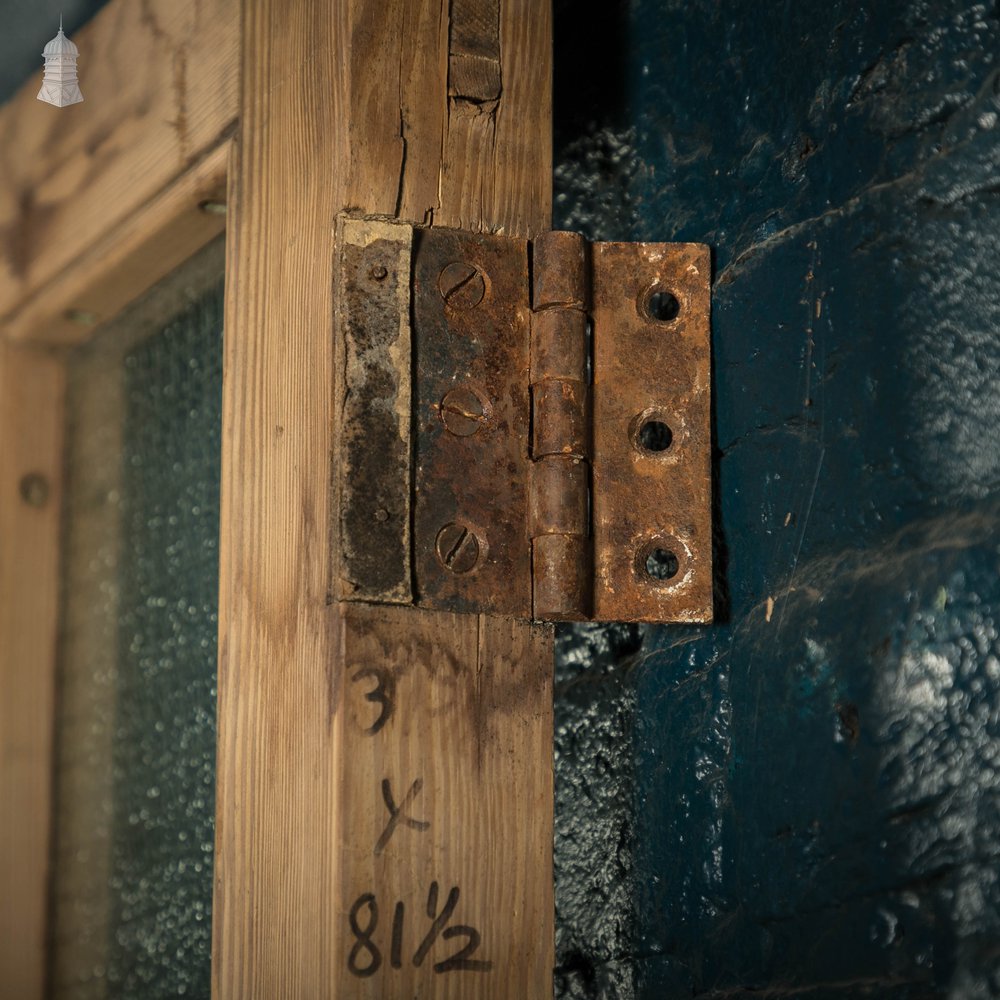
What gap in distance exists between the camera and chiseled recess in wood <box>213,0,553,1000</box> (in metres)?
0.73

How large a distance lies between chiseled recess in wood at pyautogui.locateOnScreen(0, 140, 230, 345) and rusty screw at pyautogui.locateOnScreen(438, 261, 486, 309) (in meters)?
0.24

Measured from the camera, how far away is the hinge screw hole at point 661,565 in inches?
32.6

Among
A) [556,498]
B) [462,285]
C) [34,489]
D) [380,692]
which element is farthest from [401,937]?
[34,489]

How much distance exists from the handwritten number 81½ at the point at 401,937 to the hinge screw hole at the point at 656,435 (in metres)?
0.30

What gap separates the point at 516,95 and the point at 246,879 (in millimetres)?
505

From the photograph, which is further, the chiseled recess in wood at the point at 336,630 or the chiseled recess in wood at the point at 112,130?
the chiseled recess in wood at the point at 112,130

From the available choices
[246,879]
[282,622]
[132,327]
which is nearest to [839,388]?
[282,622]

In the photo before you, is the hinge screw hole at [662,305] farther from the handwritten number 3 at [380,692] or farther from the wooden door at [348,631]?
the handwritten number 3 at [380,692]

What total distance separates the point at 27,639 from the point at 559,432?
2.27ft

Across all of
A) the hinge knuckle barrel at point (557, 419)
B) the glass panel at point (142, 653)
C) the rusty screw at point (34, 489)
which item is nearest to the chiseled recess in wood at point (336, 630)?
the hinge knuckle barrel at point (557, 419)

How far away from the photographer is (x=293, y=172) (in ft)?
2.70

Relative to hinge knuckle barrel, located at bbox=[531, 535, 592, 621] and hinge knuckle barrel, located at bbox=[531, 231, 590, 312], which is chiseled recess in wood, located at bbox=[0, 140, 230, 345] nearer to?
hinge knuckle barrel, located at bbox=[531, 231, 590, 312]

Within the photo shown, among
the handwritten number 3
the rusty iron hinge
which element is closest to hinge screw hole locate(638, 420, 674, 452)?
the rusty iron hinge

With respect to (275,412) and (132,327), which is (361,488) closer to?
(275,412)
